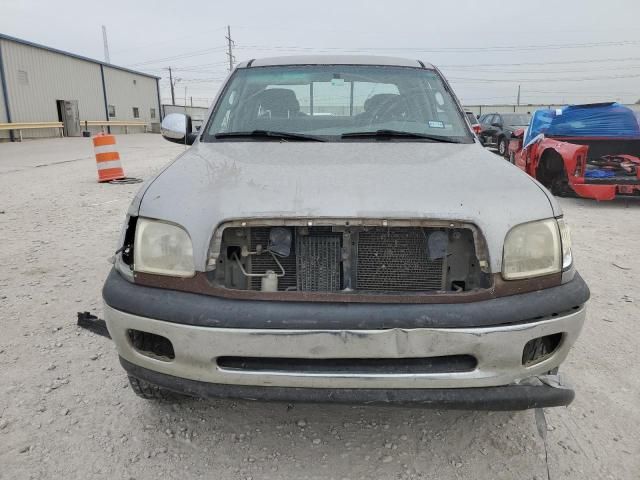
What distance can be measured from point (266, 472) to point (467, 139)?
2021mm

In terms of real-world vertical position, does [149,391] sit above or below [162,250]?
below

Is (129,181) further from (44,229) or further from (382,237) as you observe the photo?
(382,237)

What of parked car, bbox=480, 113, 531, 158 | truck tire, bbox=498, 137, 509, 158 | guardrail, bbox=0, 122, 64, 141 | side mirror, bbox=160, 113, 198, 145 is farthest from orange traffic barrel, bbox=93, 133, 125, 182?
guardrail, bbox=0, 122, 64, 141

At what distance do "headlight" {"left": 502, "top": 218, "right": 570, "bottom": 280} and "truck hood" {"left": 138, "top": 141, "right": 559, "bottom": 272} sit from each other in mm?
40

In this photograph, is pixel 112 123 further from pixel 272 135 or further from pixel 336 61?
pixel 272 135

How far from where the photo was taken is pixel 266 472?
1.95 meters

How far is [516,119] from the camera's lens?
14.8 metres

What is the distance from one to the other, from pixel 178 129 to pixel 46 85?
28304mm

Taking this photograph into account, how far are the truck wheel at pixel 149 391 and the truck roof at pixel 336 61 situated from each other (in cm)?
221

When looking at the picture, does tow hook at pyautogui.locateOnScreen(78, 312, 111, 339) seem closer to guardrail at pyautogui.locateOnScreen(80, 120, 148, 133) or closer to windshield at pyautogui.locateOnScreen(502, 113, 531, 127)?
windshield at pyautogui.locateOnScreen(502, 113, 531, 127)

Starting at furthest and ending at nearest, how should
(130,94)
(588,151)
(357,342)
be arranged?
(130,94), (588,151), (357,342)

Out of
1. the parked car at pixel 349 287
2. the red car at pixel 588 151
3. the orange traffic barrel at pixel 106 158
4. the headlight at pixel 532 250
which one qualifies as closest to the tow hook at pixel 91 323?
the parked car at pixel 349 287

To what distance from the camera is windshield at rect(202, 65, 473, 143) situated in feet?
9.15

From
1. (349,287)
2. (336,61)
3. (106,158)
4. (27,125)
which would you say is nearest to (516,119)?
(106,158)
